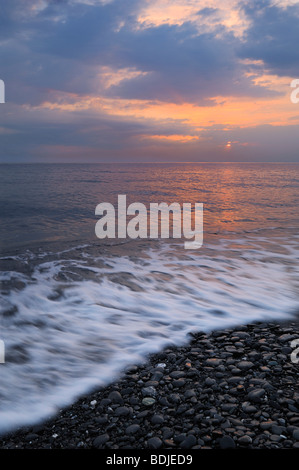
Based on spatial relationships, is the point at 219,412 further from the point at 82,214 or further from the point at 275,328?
the point at 82,214

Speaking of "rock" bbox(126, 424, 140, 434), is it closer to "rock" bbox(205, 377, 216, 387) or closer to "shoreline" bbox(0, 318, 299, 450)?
"shoreline" bbox(0, 318, 299, 450)

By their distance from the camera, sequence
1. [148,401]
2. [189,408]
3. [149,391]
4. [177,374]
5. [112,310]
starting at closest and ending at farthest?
1. [189,408]
2. [148,401]
3. [149,391]
4. [177,374]
5. [112,310]

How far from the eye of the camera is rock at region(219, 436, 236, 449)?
2.19 meters

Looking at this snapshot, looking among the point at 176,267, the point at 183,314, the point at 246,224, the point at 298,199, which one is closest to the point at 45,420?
the point at 183,314

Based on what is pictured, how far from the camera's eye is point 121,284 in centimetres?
618

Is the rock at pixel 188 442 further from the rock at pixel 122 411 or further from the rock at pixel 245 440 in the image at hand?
the rock at pixel 122 411

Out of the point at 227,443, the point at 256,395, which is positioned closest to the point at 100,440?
the point at 227,443

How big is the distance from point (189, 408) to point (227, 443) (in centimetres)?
43

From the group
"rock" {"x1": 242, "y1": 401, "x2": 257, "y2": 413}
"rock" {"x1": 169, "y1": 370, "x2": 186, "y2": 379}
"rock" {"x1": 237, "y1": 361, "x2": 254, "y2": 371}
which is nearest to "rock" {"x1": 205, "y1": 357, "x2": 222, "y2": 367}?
"rock" {"x1": 237, "y1": 361, "x2": 254, "y2": 371}

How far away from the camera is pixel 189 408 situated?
257 centimetres

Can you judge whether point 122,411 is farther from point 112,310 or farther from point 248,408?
point 112,310

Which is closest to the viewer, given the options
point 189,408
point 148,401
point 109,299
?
point 189,408

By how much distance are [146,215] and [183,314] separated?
10.9 metres

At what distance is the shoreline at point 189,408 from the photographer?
2.28 metres
